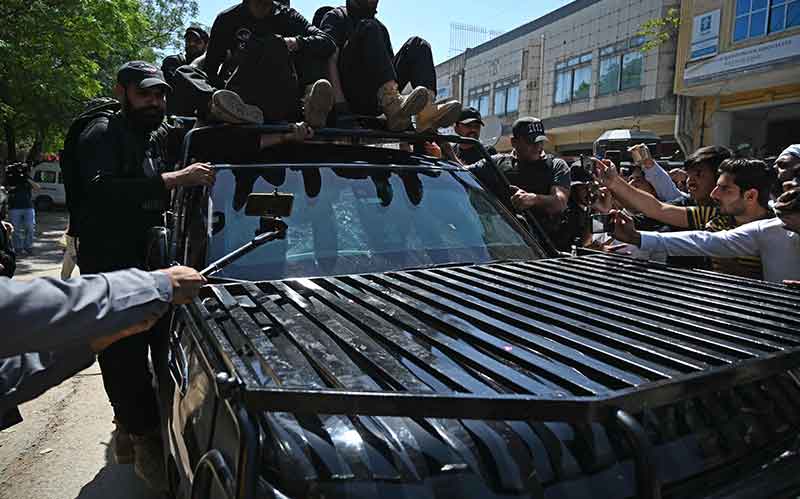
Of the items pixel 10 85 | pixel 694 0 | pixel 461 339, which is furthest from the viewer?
pixel 694 0

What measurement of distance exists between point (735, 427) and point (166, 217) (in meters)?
2.61

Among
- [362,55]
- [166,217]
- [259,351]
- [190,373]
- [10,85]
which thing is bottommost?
[190,373]

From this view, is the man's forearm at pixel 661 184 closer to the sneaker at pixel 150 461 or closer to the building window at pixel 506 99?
the sneaker at pixel 150 461

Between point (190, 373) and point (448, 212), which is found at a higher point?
point (448, 212)

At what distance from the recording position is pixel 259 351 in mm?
1465

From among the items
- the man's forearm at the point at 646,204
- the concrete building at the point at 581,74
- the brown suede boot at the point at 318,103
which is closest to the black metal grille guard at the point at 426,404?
the brown suede boot at the point at 318,103

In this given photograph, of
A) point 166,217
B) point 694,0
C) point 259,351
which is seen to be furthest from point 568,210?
point 694,0

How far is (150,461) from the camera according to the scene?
Answer: 2648 mm

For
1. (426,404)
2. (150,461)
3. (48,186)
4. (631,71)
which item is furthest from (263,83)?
(48,186)

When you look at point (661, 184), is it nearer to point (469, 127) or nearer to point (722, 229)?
point (469, 127)

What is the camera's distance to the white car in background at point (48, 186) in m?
23.9

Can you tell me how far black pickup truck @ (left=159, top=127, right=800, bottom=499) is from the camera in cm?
114

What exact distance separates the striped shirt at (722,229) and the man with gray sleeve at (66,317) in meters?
2.70

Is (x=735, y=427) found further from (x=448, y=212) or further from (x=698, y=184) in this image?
(x=698, y=184)
